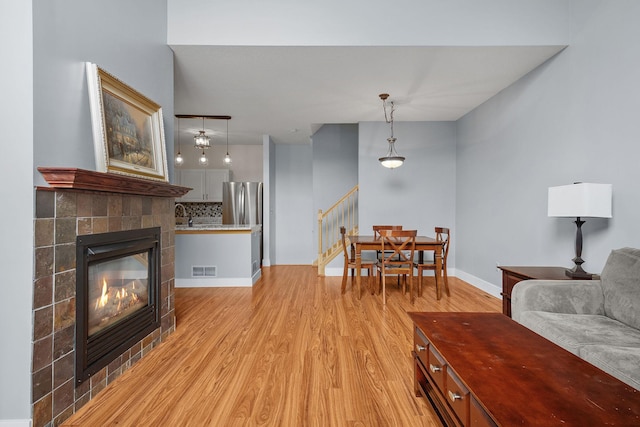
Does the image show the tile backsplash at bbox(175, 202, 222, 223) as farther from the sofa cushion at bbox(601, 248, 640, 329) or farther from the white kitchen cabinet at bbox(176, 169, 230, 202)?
the sofa cushion at bbox(601, 248, 640, 329)

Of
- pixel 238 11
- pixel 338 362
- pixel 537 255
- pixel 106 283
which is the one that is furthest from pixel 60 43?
pixel 537 255

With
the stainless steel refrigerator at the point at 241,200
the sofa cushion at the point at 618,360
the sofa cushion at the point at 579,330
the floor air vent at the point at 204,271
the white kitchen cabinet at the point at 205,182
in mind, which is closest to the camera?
the sofa cushion at the point at 618,360

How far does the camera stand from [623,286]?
1.98 m

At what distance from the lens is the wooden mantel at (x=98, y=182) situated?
1.56m

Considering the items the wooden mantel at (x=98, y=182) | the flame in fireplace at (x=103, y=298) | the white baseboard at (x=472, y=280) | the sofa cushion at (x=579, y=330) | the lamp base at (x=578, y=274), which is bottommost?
the white baseboard at (x=472, y=280)

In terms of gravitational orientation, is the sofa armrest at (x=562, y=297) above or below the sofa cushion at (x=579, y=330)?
above

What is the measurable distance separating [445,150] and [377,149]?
117 cm

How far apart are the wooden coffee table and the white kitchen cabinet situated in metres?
6.12

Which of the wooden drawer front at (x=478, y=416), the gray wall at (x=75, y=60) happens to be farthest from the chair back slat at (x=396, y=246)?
the gray wall at (x=75, y=60)

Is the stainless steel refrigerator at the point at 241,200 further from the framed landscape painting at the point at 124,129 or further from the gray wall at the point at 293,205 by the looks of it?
the framed landscape painting at the point at 124,129

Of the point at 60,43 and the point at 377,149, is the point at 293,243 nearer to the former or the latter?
the point at 377,149

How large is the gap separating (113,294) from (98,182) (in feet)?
2.73

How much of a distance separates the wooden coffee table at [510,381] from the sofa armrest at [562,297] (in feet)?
1.93

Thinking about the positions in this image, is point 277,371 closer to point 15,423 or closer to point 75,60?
point 15,423
